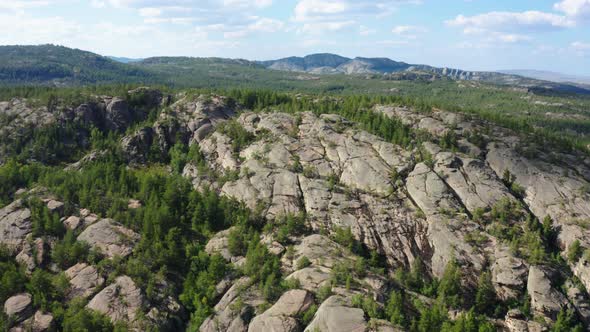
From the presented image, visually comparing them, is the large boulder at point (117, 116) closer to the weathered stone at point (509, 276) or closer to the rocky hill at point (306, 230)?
the rocky hill at point (306, 230)

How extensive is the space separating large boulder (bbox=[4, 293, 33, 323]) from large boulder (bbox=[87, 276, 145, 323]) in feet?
31.1

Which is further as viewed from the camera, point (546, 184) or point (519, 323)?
point (546, 184)

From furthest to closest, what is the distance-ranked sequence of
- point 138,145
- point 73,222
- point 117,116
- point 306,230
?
point 117,116, point 138,145, point 306,230, point 73,222

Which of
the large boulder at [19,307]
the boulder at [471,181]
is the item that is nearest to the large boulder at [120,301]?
the large boulder at [19,307]

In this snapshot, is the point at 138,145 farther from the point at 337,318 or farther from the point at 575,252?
the point at 575,252

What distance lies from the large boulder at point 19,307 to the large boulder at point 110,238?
1410cm

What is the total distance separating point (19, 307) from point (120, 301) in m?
16.1

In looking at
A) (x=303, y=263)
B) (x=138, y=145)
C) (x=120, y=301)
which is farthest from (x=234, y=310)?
(x=138, y=145)

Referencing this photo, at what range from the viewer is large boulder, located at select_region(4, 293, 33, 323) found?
65.3 meters

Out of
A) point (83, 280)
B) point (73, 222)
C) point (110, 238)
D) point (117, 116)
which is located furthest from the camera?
point (117, 116)

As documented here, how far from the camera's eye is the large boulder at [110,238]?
7881cm

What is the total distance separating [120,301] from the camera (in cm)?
6875

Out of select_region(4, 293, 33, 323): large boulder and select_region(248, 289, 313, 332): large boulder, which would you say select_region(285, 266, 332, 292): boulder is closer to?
select_region(248, 289, 313, 332): large boulder

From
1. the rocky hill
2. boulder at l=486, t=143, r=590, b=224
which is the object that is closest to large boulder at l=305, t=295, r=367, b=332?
the rocky hill
